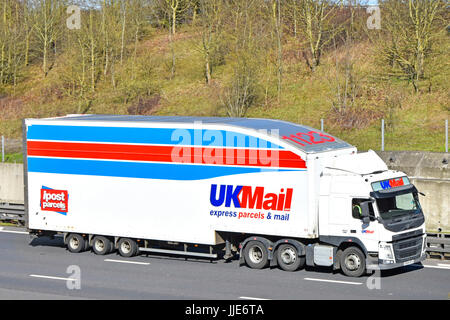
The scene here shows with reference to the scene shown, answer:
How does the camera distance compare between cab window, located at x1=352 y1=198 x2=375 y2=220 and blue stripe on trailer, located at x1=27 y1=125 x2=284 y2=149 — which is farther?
blue stripe on trailer, located at x1=27 y1=125 x2=284 y2=149

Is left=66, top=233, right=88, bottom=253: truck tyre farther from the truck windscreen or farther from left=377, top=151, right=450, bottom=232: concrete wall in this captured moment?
left=377, top=151, right=450, bottom=232: concrete wall

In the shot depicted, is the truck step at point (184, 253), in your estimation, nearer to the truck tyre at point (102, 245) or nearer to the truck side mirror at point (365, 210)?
the truck tyre at point (102, 245)

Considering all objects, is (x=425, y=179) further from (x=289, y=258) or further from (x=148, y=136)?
(x=148, y=136)

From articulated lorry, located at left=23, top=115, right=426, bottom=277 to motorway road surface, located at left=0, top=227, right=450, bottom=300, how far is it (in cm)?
44

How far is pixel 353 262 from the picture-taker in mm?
20953

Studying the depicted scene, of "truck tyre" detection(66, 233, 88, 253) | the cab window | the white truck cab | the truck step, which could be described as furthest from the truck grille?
"truck tyre" detection(66, 233, 88, 253)

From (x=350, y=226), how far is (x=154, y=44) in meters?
41.4

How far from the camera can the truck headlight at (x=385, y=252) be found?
66.2 feet

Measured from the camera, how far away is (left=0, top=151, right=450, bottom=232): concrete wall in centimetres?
2528

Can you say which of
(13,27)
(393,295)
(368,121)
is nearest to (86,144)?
(393,295)

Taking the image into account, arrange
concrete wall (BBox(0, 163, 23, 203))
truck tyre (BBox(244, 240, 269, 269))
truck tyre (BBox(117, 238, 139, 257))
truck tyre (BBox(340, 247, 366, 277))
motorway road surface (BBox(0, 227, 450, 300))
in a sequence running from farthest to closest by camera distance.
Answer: concrete wall (BBox(0, 163, 23, 203))
truck tyre (BBox(117, 238, 139, 257))
truck tyre (BBox(244, 240, 269, 269))
truck tyre (BBox(340, 247, 366, 277))
motorway road surface (BBox(0, 227, 450, 300))

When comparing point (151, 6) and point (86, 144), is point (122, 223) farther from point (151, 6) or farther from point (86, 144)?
point (151, 6)

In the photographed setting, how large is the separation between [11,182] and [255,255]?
46.9ft

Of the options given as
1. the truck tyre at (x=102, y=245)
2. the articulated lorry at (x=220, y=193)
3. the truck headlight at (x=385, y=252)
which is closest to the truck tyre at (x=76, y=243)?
A: the articulated lorry at (x=220, y=193)
